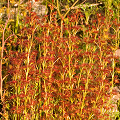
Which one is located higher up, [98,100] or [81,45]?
[81,45]

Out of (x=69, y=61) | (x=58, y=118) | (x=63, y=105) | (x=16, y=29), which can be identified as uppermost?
(x=16, y=29)

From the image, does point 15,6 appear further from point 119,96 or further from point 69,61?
point 119,96

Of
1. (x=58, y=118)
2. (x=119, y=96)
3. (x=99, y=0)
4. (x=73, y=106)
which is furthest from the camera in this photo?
(x=99, y=0)

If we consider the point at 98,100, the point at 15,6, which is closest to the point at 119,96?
the point at 98,100

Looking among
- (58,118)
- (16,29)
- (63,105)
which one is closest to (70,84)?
(63,105)

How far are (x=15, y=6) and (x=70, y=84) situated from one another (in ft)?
7.41

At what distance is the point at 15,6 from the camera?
4.46 metres

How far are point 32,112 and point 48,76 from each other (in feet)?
1.74

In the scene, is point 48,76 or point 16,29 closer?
point 48,76

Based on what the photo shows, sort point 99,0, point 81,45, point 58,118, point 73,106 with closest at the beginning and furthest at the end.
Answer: point 73,106, point 58,118, point 81,45, point 99,0

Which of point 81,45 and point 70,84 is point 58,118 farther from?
point 81,45

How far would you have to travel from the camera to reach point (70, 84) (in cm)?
295

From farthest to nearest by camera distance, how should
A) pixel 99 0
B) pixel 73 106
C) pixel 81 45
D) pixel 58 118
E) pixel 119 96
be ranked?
pixel 99 0
pixel 81 45
pixel 119 96
pixel 58 118
pixel 73 106

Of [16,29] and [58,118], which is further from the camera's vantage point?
[16,29]
